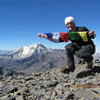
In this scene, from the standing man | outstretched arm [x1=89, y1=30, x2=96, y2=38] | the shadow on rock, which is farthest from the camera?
the shadow on rock

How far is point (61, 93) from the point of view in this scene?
20.0ft

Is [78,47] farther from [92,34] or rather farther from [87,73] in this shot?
[87,73]

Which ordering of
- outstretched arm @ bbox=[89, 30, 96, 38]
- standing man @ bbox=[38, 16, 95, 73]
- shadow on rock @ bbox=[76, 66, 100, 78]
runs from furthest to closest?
1. shadow on rock @ bbox=[76, 66, 100, 78]
2. standing man @ bbox=[38, 16, 95, 73]
3. outstretched arm @ bbox=[89, 30, 96, 38]

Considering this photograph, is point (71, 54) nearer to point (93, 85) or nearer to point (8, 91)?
point (93, 85)

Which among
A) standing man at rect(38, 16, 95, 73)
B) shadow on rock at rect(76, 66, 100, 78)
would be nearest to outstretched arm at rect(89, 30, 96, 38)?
standing man at rect(38, 16, 95, 73)

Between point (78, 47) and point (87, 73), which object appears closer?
point (78, 47)

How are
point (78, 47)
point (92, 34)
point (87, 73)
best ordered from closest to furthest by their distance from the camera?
point (92, 34) < point (78, 47) < point (87, 73)

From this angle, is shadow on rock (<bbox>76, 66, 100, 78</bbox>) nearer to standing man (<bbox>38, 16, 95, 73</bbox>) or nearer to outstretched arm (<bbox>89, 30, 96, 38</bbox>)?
standing man (<bbox>38, 16, 95, 73</bbox>)

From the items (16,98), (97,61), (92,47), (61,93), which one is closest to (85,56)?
(92,47)

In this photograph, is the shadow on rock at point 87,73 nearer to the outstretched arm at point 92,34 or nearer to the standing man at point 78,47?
the standing man at point 78,47

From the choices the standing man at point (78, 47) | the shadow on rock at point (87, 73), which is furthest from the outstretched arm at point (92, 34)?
the shadow on rock at point (87, 73)

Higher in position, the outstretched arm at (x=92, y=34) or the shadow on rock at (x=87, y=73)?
the outstretched arm at (x=92, y=34)

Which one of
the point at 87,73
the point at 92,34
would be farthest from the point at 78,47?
the point at 87,73

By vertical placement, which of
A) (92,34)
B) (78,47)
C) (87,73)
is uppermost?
(92,34)
